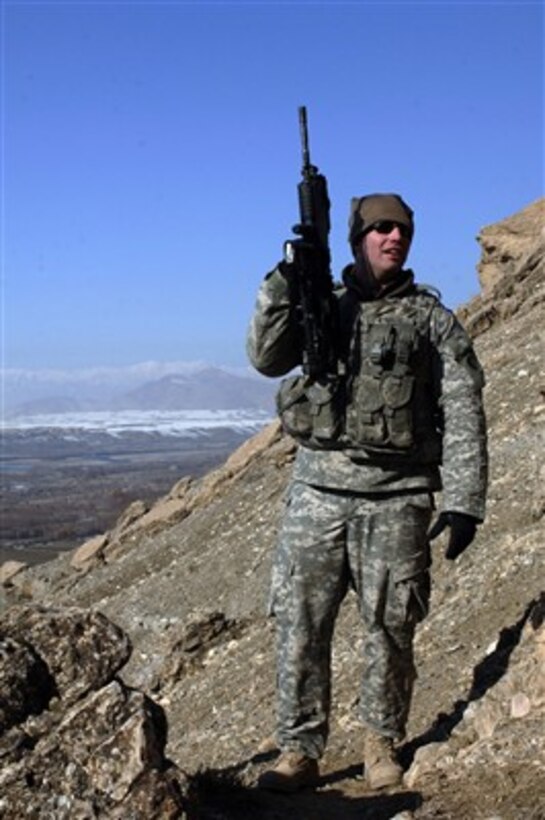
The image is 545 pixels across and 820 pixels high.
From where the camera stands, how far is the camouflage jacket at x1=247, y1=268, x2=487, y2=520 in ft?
16.3

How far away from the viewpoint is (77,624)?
15.9 ft

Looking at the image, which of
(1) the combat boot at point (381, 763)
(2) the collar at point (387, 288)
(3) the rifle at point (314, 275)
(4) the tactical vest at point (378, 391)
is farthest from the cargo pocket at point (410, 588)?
(2) the collar at point (387, 288)

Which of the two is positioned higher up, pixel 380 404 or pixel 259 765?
pixel 380 404

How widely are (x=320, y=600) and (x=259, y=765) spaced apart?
1279 mm

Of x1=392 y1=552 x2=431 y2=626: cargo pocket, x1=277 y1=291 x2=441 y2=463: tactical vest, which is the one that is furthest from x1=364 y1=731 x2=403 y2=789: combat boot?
x1=277 y1=291 x2=441 y2=463: tactical vest

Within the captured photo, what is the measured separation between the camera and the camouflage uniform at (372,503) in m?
5.03

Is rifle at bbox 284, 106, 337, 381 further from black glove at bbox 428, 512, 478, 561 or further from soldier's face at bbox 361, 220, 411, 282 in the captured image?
black glove at bbox 428, 512, 478, 561

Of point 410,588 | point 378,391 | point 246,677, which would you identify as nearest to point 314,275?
point 378,391

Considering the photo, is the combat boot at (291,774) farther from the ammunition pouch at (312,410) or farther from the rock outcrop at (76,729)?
the ammunition pouch at (312,410)

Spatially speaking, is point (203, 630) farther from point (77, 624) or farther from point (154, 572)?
point (77, 624)

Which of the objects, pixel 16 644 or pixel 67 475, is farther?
pixel 67 475

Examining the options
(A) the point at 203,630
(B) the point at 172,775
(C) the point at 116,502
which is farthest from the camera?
(C) the point at 116,502

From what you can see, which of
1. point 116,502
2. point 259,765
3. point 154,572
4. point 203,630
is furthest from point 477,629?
point 116,502

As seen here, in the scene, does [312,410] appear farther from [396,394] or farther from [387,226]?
[387,226]
